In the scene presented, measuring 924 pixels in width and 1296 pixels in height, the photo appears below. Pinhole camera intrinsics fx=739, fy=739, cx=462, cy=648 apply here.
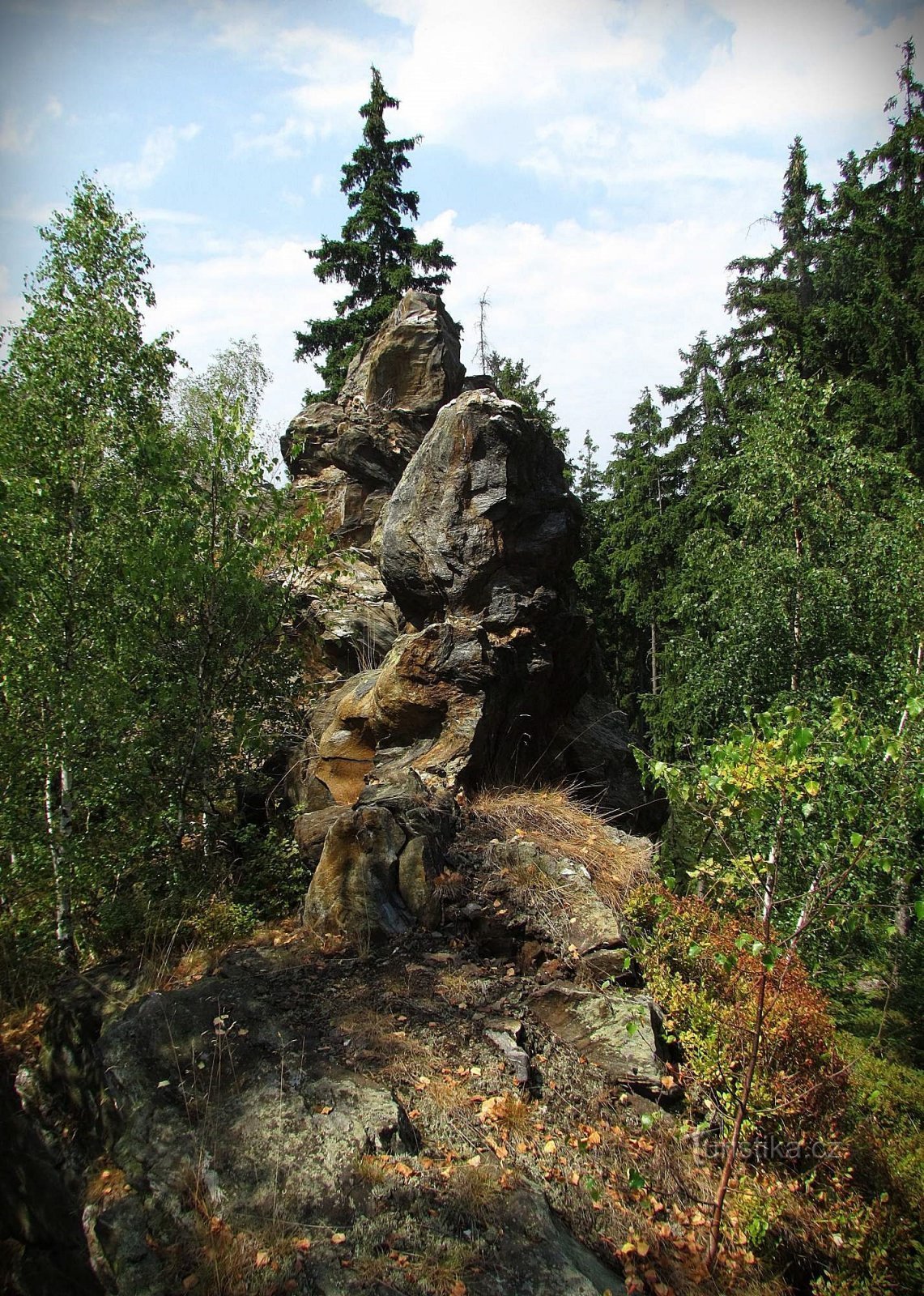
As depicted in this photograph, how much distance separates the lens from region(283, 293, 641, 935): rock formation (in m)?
8.31

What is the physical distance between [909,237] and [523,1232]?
72.4 ft

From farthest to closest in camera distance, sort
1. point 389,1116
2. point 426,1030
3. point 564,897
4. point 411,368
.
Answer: point 411,368
point 564,897
point 426,1030
point 389,1116

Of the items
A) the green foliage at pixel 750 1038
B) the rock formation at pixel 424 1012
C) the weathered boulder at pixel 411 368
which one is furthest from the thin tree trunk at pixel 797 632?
the weathered boulder at pixel 411 368

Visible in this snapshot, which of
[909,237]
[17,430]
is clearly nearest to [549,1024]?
[17,430]

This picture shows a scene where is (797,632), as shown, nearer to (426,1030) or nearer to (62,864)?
(426,1030)

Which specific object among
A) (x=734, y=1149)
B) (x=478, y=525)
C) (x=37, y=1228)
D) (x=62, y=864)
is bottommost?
(x=37, y=1228)

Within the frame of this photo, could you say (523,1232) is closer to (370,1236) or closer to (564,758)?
(370,1236)

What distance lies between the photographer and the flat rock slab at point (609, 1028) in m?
4.83

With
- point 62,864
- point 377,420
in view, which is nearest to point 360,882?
point 62,864

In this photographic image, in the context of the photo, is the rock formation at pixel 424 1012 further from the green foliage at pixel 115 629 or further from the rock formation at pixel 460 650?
the green foliage at pixel 115 629

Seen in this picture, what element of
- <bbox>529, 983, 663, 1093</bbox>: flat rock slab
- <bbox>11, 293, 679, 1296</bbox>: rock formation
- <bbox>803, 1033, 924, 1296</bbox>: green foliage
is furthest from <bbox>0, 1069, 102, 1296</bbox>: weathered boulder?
<bbox>803, 1033, 924, 1296</bbox>: green foliage

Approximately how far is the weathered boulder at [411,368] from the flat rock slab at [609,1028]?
446 inches

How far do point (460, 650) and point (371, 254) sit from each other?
1452 cm

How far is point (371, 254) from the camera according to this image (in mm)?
18828
